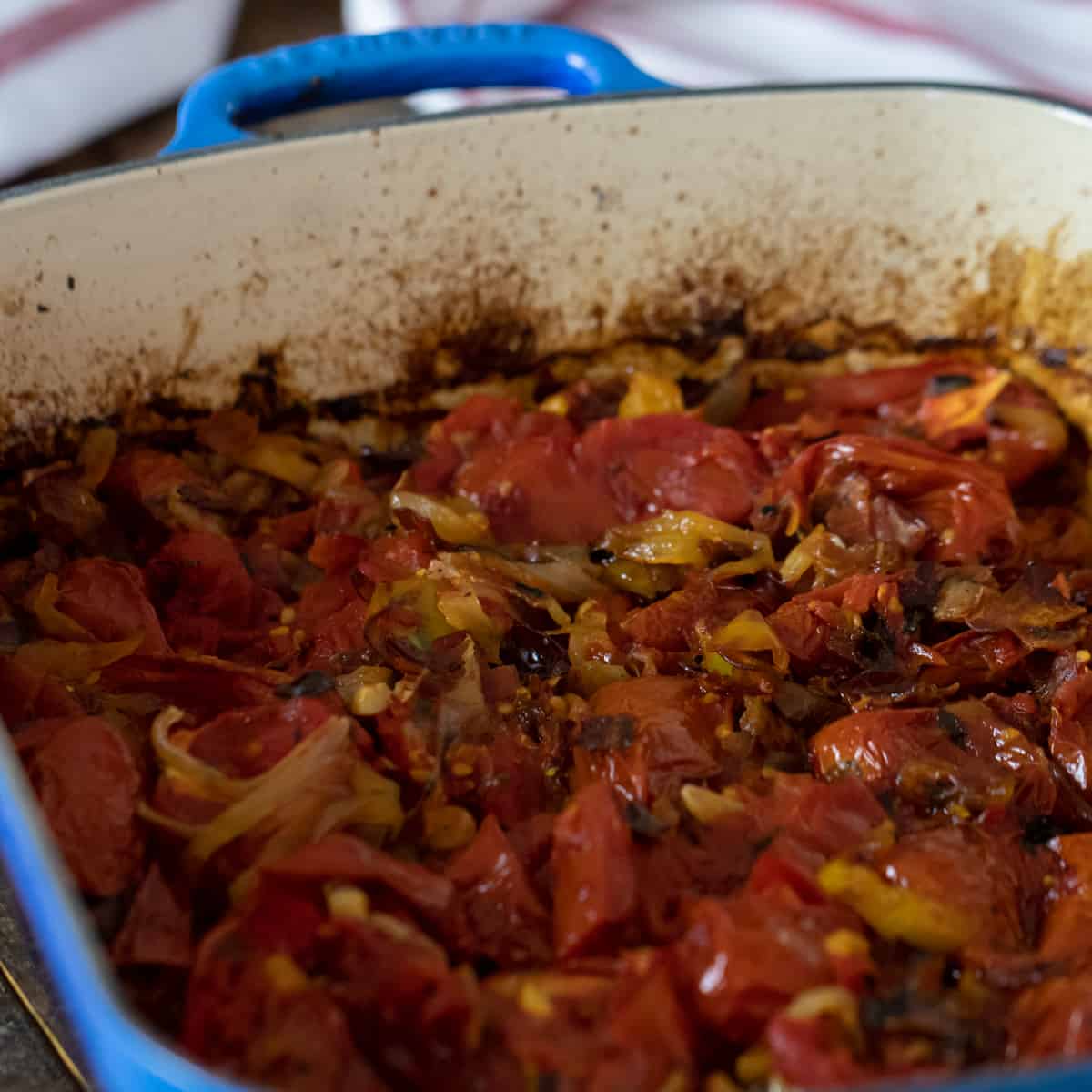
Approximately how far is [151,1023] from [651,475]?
2.75 ft

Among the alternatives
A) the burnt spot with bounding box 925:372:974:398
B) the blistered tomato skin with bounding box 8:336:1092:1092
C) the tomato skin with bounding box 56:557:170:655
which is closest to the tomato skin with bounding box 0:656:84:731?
the blistered tomato skin with bounding box 8:336:1092:1092

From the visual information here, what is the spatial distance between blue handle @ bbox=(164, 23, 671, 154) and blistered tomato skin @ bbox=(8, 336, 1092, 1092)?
33 cm

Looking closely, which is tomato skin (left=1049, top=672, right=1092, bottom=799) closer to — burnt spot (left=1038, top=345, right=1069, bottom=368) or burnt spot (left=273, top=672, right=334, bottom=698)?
burnt spot (left=1038, top=345, right=1069, bottom=368)

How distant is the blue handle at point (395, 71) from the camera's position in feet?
5.18

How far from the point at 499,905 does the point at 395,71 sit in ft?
3.41

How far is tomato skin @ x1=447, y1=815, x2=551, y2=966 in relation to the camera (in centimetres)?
106

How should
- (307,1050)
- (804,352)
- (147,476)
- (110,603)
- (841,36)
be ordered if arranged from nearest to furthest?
1. (307,1050)
2. (110,603)
3. (147,476)
4. (804,352)
5. (841,36)

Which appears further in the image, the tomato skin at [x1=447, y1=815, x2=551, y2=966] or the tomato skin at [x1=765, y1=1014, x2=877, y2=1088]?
the tomato skin at [x1=447, y1=815, x2=551, y2=966]

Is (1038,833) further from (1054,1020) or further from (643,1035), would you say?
(643,1035)

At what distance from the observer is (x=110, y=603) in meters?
1.36

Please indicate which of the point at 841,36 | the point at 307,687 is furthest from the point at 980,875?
the point at 841,36

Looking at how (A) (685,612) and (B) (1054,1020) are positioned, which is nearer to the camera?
(B) (1054,1020)

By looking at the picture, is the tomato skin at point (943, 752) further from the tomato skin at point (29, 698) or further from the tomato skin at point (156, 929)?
the tomato skin at point (29, 698)

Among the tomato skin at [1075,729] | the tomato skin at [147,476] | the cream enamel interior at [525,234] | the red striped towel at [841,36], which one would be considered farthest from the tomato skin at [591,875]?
the red striped towel at [841,36]
